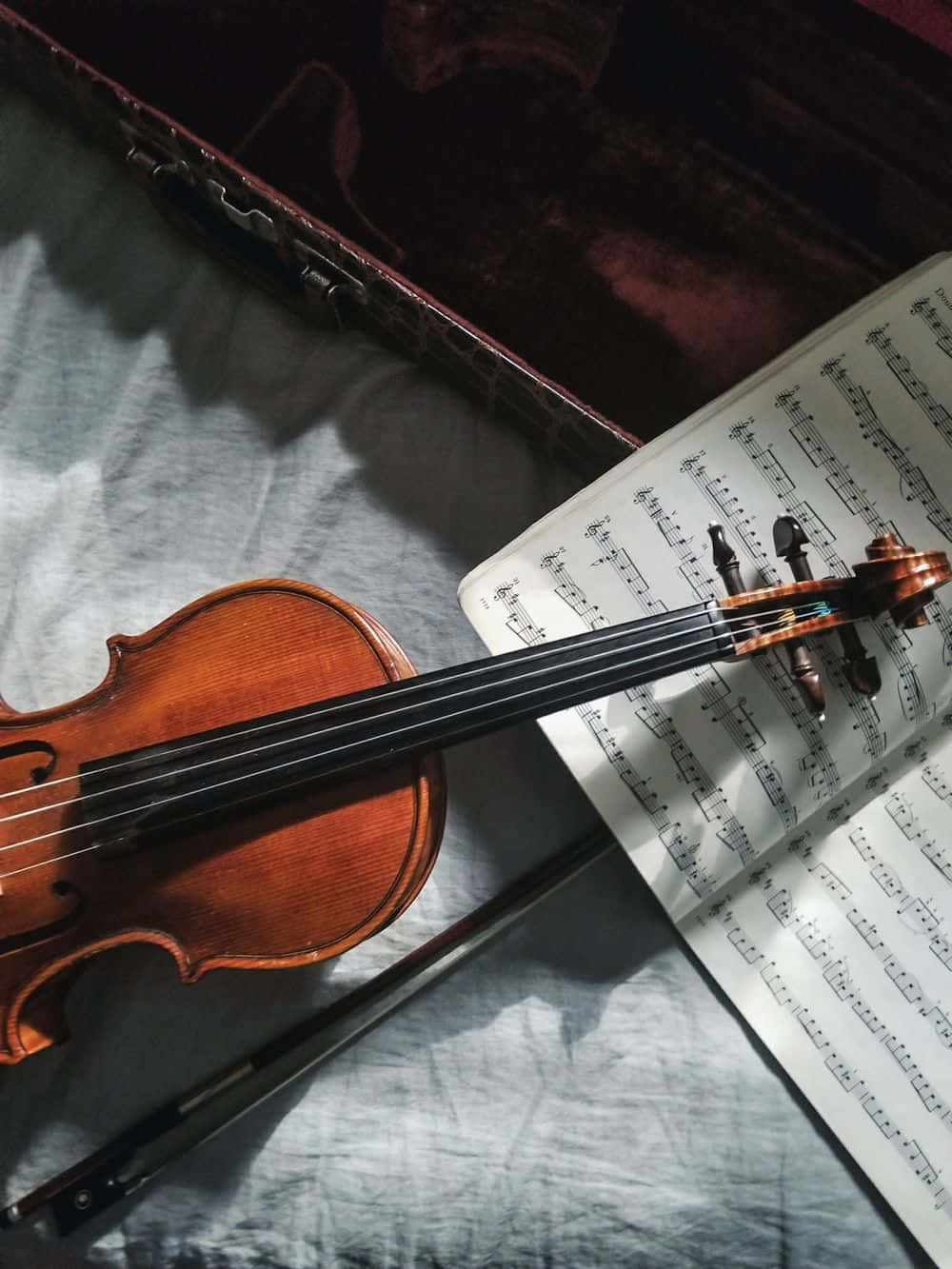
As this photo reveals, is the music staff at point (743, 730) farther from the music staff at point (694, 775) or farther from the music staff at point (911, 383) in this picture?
the music staff at point (911, 383)

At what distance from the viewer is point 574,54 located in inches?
52.2

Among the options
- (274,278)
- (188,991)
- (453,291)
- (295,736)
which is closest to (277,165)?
(274,278)

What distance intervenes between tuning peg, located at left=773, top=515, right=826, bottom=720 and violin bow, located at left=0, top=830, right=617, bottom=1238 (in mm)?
296

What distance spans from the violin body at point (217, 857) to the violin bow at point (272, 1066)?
0.19 meters

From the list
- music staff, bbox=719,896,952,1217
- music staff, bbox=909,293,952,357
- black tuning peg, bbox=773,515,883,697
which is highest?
music staff, bbox=909,293,952,357

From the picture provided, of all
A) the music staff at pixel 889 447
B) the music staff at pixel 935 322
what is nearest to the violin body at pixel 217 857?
the music staff at pixel 889 447

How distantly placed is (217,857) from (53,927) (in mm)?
176

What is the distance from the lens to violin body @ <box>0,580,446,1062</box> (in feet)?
3.32

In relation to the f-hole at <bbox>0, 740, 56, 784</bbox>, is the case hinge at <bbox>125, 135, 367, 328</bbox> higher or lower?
higher

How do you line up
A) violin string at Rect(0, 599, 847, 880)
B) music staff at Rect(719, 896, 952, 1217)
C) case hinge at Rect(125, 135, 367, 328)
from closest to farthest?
violin string at Rect(0, 599, 847, 880), music staff at Rect(719, 896, 952, 1217), case hinge at Rect(125, 135, 367, 328)

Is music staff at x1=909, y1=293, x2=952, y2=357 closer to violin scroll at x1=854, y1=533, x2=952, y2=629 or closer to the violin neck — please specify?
violin scroll at x1=854, y1=533, x2=952, y2=629

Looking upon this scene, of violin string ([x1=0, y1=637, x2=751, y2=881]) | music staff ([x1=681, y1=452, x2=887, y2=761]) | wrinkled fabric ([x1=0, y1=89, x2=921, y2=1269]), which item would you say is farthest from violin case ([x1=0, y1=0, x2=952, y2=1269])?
violin string ([x1=0, y1=637, x2=751, y2=881])

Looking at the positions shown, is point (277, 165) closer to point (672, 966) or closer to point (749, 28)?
point (749, 28)

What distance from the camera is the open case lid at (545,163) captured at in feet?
4.08
